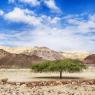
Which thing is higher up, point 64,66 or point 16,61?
point 16,61

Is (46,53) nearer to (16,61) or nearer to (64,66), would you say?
(16,61)

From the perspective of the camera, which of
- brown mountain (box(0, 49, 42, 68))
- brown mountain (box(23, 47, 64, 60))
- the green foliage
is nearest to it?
the green foliage

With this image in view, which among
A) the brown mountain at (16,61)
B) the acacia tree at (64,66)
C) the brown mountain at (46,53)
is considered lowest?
the acacia tree at (64,66)

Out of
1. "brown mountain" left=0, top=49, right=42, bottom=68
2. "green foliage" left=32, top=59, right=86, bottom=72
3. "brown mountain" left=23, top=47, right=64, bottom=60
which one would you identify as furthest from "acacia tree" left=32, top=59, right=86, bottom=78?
"brown mountain" left=23, top=47, right=64, bottom=60

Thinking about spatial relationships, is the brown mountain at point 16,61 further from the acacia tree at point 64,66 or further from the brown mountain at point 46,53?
the acacia tree at point 64,66

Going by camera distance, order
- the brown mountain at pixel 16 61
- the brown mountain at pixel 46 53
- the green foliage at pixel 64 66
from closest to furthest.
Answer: the green foliage at pixel 64 66 → the brown mountain at pixel 16 61 → the brown mountain at pixel 46 53

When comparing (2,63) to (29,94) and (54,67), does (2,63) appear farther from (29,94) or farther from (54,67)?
(29,94)

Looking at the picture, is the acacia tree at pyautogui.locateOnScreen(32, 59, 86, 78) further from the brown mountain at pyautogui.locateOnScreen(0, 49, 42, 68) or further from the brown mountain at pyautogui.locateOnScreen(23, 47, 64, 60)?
the brown mountain at pyautogui.locateOnScreen(23, 47, 64, 60)

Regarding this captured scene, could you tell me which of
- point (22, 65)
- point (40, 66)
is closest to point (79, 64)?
point (40, 66)

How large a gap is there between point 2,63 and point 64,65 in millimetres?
93559

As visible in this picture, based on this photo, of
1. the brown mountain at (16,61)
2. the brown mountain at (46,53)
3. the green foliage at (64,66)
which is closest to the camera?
the green foliage at (64,66)

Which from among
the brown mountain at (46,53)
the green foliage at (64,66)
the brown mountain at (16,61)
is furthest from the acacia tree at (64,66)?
the brown mountain at (46,53)

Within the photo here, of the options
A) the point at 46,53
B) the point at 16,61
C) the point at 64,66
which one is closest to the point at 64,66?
the point at 64,66

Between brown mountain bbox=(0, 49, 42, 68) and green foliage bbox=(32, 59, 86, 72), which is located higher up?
brown mountain bbox=(0, 49, 42, 68)
